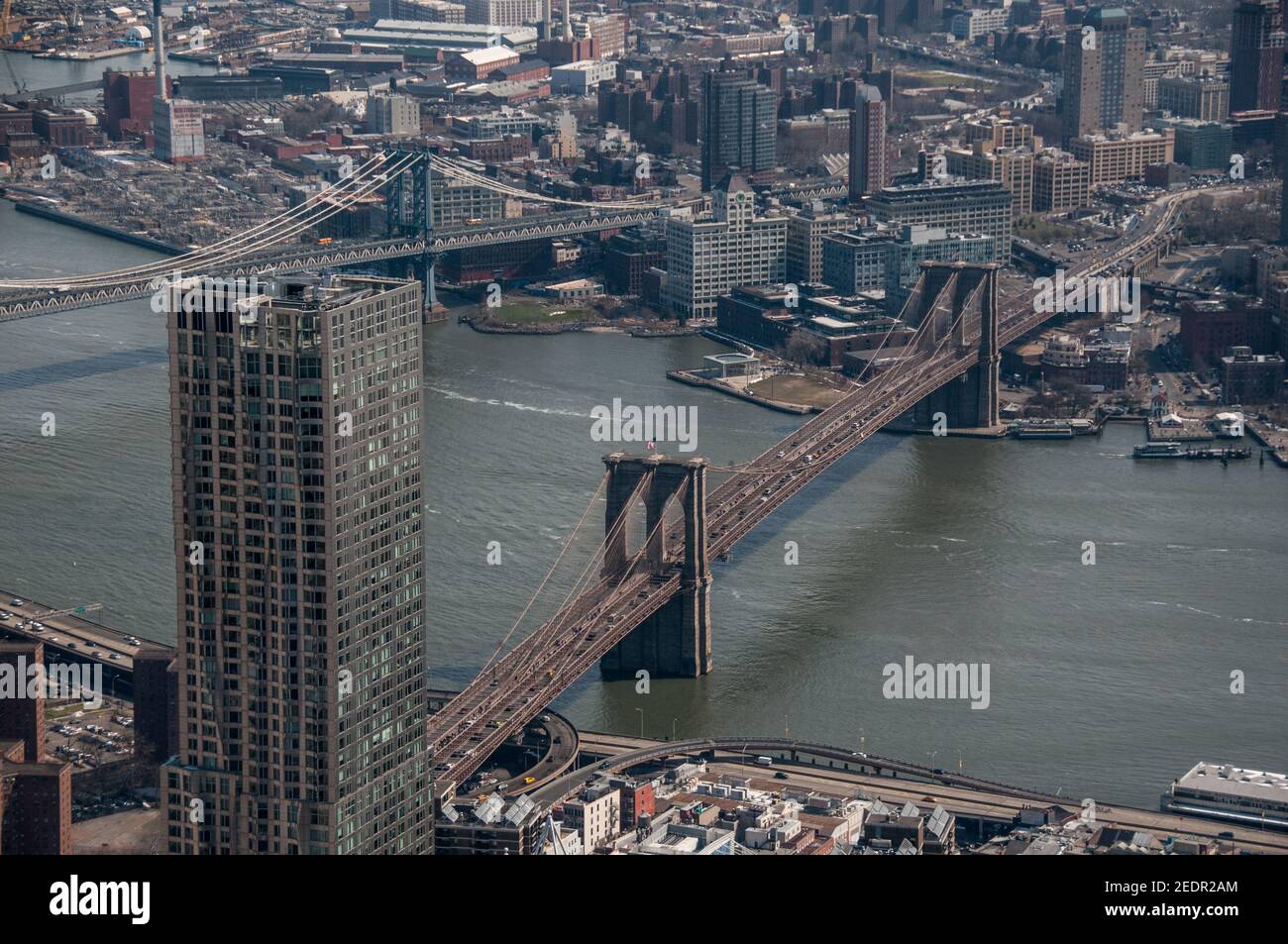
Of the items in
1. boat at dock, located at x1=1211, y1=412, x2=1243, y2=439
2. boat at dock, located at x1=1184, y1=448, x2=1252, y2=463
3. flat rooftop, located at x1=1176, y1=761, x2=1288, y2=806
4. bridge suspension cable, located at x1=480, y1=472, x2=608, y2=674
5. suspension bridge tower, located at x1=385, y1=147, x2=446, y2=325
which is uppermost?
suspension bridge tower, located at x1=385, y1=147, x2=446, y2=325

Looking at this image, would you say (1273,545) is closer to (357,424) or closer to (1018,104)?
(357,424)

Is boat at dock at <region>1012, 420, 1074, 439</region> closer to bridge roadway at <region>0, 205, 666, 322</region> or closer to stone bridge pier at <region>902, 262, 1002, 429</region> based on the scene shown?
stone bridge pier at <region>902, 262, 1002, 429</region>

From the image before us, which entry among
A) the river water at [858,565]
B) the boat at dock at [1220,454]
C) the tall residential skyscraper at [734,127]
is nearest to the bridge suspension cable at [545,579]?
the river water at [858,565]

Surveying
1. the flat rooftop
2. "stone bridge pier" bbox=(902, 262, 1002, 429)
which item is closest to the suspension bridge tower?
"stone bridge pier" bbox=(902, 262, 1002, 429)

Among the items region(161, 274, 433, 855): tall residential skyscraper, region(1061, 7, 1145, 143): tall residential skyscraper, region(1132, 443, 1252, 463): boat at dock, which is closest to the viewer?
region(161, 274, 433, 855): tall residential skyscraper

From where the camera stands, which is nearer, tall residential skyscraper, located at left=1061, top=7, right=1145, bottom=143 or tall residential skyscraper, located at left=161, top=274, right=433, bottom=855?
tall residential skyscraper, located at left=161, top=274, right=433, bottom=855

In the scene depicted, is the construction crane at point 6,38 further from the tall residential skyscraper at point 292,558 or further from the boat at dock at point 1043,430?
the tall residential skyscraper at point 292,558

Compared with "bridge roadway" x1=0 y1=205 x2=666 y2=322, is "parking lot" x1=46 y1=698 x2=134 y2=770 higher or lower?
lower
